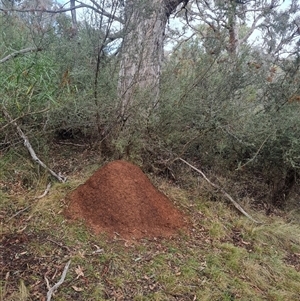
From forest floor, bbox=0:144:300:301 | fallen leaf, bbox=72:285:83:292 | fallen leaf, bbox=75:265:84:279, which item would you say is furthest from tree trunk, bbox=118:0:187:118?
fallen leaf, bbox=72:285:83:292

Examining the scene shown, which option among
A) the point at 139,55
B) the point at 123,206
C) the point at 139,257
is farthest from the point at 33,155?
the point at 139,257

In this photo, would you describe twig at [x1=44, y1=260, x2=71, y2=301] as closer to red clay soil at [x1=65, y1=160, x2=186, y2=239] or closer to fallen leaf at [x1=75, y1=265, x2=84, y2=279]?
fallen leaf at [x1=75, y1=265, x2=84, y2=279]

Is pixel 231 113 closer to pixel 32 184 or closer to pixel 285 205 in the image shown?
pixel 285 205

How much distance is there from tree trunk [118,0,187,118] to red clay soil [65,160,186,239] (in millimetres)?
757

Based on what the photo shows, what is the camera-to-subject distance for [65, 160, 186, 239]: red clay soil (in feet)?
8.54

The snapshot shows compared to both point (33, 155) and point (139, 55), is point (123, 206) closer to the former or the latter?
point (33, 155)

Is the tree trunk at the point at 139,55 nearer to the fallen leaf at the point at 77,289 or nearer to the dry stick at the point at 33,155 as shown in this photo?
the dry stick at the point at 33,155

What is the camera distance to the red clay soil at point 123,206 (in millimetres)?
2602

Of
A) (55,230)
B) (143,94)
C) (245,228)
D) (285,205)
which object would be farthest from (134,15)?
(285,205)

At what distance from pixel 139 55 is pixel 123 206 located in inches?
59.0

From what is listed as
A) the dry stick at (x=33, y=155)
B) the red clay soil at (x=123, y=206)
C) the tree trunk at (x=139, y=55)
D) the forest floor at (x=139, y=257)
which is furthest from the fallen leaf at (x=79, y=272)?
the tree trunk at (x=139, y=55)

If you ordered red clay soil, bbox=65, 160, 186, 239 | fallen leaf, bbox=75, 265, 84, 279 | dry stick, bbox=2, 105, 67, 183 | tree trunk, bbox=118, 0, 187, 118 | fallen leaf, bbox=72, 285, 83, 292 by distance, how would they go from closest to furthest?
1. fallen leaf, bbox=72, 285, 83, 292
2. fallen leaf, bbox=75, 265, 84, 279
3. red clay soil, bbox=65, 160, 186, 239
4. tree trunk, bbox=118, 0, 187, 118
5. dry stick, bbox=2, 105, 67, 183

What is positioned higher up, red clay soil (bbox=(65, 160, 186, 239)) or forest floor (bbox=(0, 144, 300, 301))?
red clay soil (bbox=(65, 160, 186, 239))

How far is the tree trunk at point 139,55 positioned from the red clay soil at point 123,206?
757 millimetres
